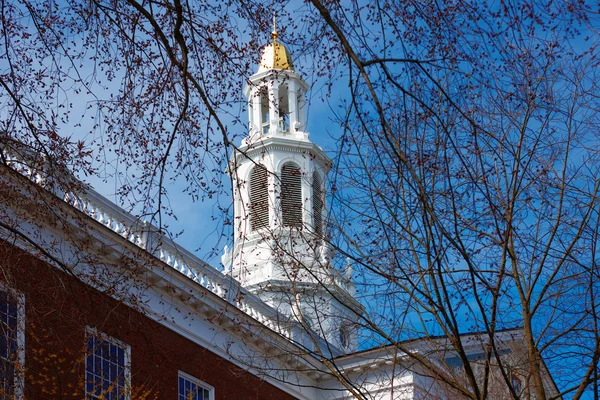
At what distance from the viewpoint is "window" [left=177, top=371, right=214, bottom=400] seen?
24188 mm

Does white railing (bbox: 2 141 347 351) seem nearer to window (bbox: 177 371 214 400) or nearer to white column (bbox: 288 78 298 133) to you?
window (bbox: 177 371 214 400)

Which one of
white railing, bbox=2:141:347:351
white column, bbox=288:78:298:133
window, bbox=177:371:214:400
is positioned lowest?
window, bbox=177:371:214:400

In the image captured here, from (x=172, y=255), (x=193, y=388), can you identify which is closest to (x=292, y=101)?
(x=172, y=255)

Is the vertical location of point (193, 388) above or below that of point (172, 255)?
below

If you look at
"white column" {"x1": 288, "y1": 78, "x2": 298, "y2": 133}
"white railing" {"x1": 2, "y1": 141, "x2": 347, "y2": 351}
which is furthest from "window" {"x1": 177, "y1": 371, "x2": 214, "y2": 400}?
"white column" {"x1": 288, "y1": 78, "x2": 298, "y2": 133}

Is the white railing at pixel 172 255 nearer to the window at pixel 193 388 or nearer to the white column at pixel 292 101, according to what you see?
the window at pixel 193 388

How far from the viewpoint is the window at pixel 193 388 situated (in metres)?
24.2

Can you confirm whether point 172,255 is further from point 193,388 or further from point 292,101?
point 292,101

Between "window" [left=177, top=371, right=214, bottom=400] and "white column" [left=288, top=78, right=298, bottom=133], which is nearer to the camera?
"window" [left=177, top=371, right=214, bottom=400]

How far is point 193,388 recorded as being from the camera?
24.6 metres

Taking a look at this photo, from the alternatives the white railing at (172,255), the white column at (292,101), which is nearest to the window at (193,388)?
the white railing at (172,255)

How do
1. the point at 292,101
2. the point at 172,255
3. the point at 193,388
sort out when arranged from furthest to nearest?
the point at 292,101 < the point at 172,255 < the point at 193,388

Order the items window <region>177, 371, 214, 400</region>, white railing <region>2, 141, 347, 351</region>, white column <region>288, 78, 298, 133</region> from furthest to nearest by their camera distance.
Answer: white column <region>288, 78, 298, 133</region> → window <region>177, 371, 214, 400</region> → white railing <region>2, 141, 347, 351</region>

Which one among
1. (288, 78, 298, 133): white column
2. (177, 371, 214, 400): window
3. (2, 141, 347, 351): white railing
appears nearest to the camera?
(2, 141, 347, 351): white railing
